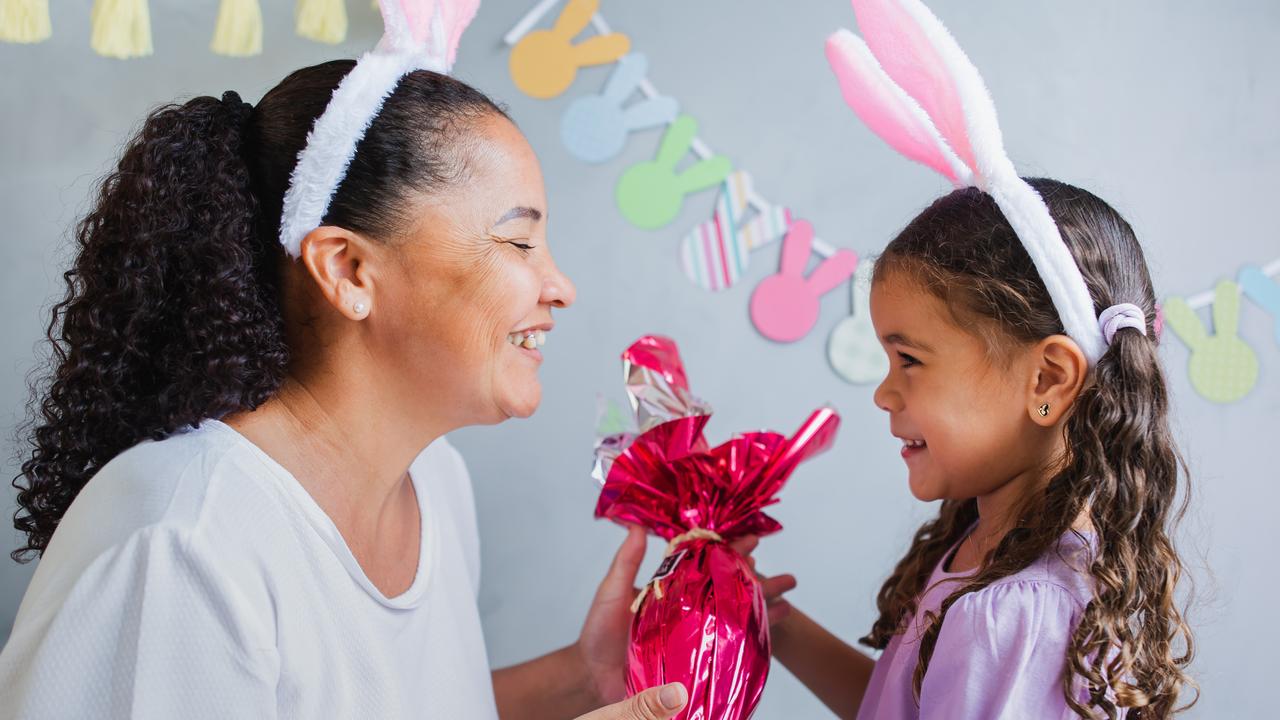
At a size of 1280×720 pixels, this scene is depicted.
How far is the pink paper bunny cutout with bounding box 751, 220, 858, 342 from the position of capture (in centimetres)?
177

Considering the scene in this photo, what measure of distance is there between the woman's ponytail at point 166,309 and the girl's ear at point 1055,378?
813mm

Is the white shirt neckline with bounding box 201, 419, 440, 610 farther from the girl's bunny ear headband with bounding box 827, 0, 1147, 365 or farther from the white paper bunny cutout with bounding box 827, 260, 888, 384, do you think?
the white paper bunny cutout with bounding box 827, 260, 888, 384

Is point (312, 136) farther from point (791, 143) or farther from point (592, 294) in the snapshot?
point (791, 143)

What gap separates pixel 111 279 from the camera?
→ 1061 millimetres

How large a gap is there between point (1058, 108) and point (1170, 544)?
95 cm

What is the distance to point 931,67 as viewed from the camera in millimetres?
1097

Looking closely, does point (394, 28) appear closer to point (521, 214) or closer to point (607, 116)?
point (521, 214)

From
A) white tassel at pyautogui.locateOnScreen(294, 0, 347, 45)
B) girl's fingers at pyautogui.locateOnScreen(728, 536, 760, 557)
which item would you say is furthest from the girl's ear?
white tassel at pyautogui.locateOnScreen(294, 0, 347, 45)

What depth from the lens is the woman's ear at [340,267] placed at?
106 centimetres

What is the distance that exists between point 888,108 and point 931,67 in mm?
120

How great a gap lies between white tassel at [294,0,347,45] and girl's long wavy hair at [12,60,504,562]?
0.56m

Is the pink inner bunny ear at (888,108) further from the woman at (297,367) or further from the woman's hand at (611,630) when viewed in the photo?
the woman's hand at (611,630)

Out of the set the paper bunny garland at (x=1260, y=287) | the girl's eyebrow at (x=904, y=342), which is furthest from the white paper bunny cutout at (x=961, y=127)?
the paper bunny garland at (x=1260, y=287)

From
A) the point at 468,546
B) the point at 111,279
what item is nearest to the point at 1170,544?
the point at 468,546
